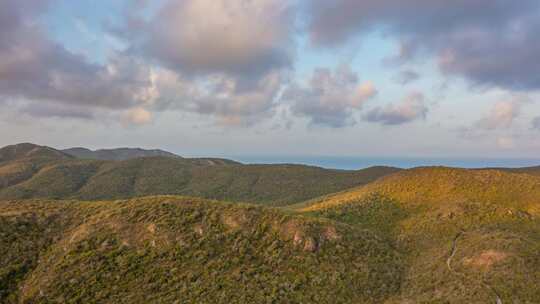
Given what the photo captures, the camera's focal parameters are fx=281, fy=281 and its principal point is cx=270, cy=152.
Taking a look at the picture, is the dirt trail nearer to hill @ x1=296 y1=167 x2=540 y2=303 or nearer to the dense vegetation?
hill @ x1=296 y1=167 x2=540 y2=303

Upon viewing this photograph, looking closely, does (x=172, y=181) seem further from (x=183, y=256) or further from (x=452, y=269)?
(x=452, y=269)

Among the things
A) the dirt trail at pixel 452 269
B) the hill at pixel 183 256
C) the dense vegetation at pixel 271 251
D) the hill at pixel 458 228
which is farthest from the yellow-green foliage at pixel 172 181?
the dirt trail at pixel 452 269

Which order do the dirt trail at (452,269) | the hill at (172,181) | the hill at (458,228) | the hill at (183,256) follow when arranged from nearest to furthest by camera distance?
the dirt trail at (452,269) → the hill at (183,256) → the hill at (458,228) → the hill at (172,181)

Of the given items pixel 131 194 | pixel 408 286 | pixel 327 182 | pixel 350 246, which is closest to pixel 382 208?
pixel 350 246

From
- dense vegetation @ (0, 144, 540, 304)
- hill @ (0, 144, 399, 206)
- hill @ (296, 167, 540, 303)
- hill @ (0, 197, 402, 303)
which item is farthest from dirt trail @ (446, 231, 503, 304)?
hill @ (0, 144, 399, 206)

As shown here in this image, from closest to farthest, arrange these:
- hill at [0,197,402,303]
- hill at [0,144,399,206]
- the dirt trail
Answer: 1. the dirt trail
2. hill at [0,197,402,303]
3. hill at [0,144,399,206]

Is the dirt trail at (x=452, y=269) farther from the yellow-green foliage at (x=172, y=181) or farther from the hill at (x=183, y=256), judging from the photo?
the yellow-green foliage at (x=172, y=181)
